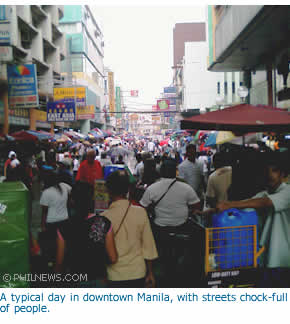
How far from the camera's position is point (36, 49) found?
28.0 m

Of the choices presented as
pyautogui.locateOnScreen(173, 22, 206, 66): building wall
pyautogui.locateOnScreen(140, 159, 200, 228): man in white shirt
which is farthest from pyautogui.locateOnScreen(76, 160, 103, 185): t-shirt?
pyautogui.locateOnScreen(173, 22, 206, 66): building wall

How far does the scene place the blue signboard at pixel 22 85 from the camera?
60.1 feet

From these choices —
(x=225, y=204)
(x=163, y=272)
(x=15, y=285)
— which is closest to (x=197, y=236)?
(x=225, y=204)

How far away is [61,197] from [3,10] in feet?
38.7

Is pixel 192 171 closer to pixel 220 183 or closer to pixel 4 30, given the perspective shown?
pixel 220 183

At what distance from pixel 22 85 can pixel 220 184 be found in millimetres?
14873

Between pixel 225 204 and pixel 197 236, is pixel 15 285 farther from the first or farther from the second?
pixel 225 204

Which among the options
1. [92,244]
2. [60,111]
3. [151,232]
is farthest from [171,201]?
[60,111]

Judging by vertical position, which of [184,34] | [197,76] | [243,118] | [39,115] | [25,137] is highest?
[184,34]

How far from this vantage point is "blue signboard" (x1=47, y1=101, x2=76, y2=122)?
2477cm

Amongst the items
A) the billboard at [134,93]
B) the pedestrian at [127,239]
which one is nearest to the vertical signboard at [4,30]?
the pedestrian at [127,239]

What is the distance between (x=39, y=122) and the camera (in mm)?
28828

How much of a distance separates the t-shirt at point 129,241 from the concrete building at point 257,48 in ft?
29.0

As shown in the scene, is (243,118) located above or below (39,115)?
below
